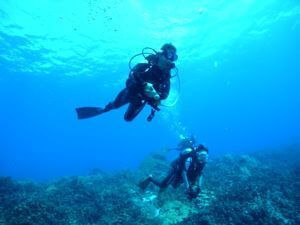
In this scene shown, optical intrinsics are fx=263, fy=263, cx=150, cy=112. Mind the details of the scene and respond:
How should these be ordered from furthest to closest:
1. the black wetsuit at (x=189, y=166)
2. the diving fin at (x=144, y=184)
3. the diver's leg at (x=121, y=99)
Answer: the diving fin at (x=144, y=184) → the black wetsuit at (x=189, y=166) → the diver's leg at (x=121, y=99)

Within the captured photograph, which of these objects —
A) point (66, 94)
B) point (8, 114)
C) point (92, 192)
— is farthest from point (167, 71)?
point (8, 114)

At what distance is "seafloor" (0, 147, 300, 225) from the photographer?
909 centimetres

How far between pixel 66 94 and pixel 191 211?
1804 inches

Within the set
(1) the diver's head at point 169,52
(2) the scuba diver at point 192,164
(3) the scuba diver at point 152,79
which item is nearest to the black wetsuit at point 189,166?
(2) the scuba diver at point 192,164

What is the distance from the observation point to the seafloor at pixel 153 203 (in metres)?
9.09

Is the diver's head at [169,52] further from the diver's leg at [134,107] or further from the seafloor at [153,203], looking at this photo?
the seafloor at [153,203]

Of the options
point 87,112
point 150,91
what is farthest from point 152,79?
point 87,112

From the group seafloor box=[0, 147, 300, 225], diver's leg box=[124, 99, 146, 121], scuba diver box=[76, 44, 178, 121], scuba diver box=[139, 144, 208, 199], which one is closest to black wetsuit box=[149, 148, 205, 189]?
scuba diver box=[139, 144, 208, 199]

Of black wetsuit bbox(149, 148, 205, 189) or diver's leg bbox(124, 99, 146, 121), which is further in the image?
black wetsuit bbox(149, 148, 205, 189)

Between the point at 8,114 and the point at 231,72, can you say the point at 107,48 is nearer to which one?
the point at 231,72

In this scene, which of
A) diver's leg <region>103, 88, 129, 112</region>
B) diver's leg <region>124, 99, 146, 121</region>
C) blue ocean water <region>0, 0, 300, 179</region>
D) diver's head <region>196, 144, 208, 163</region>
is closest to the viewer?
diver's leg <region>124, 99, 146, 121</region>

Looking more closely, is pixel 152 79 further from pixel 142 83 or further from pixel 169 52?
pixel 169 52

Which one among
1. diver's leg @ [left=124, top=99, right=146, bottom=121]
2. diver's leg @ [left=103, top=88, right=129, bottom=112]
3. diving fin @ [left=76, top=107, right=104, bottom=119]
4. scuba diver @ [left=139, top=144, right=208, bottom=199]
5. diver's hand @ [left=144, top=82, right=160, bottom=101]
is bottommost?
scuba diver @ [left=139, top=144, right=208, bottom=199]

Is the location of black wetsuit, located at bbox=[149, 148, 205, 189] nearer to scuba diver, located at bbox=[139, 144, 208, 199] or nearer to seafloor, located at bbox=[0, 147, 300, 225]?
scuba diver, located at bbox=[139, 144, 208, 199]
